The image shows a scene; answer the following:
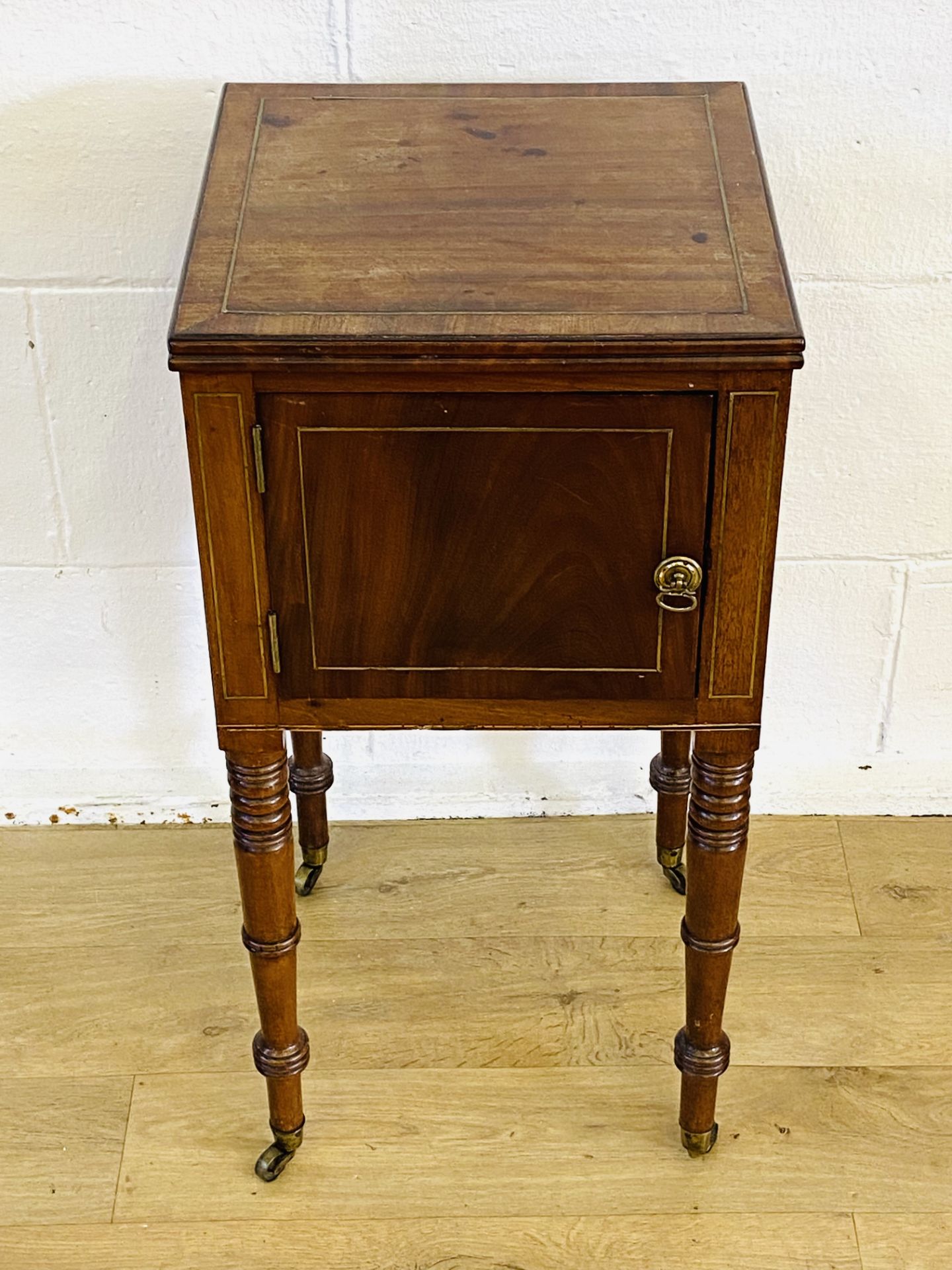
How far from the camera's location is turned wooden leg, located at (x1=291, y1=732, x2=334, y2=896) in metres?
1.88

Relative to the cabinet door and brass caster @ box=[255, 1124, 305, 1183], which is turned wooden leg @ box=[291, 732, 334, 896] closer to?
brass caster @ box=[255, 1124, 305, 1183]

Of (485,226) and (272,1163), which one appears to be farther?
(272,1163)

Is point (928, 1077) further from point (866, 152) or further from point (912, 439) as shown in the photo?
point (866, 152)

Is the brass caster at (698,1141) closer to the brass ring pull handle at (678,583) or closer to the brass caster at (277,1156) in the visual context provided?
the brass caster at (277,1156)

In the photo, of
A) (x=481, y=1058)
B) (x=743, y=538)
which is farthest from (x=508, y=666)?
(x=481, y=1058)

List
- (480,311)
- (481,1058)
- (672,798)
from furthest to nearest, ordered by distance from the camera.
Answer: (672,798)
(481,1058)
(480,311)

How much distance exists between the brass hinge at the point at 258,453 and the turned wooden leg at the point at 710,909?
0.44 metres

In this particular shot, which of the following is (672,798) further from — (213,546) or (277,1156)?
(213,546)

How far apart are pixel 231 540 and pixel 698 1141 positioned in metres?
0.81

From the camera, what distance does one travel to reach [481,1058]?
1749 millimetres

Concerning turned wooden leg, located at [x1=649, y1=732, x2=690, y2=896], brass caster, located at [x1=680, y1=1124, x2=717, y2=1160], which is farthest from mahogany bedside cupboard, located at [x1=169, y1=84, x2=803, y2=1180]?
turned wooden leg, located at [x1=649, y1=732, x2=690, y2=896]

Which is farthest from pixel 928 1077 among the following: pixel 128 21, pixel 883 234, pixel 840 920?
pixel 128 21

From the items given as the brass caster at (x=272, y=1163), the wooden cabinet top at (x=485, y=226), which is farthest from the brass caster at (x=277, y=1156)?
the wooden cabinet top at (x=485, y=226)

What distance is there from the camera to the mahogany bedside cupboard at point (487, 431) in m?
1.20
